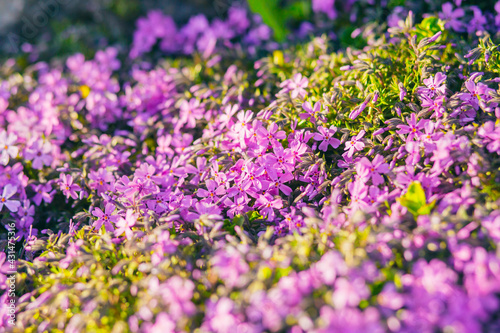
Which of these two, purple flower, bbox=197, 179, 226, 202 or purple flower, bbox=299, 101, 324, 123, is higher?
purple flower, bbox=299, 101, 324, 123

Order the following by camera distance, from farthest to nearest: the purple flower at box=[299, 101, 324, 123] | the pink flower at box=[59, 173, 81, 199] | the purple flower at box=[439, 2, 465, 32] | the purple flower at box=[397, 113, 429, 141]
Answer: the purple flower at box=[439, 2, 465, 32] → the pink flower at box=[59, 173, 81, 199] → the purple flower at box=[299, 101, 324, 123] → the purple flower at box=[397, 113, 429, 141]

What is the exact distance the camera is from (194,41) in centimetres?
434

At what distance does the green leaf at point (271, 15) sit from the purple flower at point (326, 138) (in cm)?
206

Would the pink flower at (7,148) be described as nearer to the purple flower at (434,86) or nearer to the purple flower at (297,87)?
the purple flower at (297,87)

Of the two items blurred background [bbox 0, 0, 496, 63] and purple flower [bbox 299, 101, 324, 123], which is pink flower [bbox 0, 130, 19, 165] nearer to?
Result: blurred background [bbox 0, 0, 496, 63]

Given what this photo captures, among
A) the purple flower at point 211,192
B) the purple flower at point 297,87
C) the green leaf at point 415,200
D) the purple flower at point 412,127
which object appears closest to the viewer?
the green leaf at point 415,200

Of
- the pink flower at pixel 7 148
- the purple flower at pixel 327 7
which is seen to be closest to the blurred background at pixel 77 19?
the purple flower at pixel 327 7

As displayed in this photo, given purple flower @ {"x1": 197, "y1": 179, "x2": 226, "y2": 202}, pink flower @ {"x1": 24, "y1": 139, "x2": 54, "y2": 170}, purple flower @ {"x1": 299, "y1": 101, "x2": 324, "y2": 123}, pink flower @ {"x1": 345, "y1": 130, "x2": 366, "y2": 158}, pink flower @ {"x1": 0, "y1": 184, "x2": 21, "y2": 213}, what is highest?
pink flower @ {"x1": 24, "y1": 139, "x2": 54, "y2": 170}

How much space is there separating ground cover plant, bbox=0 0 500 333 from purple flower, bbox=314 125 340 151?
0.01 metres

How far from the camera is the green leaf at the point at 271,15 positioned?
162 inches

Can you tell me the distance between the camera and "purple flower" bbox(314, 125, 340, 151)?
244 cm

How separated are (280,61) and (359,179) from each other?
1.53 metres

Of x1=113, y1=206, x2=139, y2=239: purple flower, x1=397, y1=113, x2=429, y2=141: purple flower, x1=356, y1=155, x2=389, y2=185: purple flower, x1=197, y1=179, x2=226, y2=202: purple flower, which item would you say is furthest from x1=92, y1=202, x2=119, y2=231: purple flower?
x1=397, y1=113, x2=429, y2=141: purple flower

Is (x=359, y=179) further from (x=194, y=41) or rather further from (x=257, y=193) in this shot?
(x=194, y=41)
